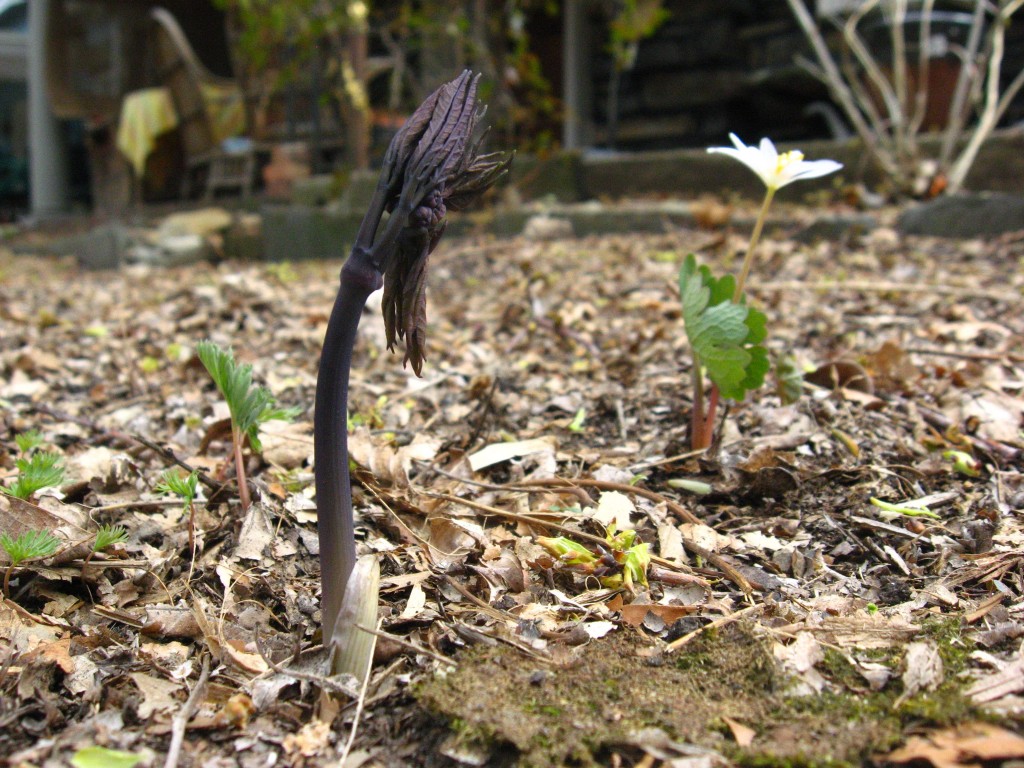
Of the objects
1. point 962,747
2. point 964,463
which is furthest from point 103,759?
point 964,463

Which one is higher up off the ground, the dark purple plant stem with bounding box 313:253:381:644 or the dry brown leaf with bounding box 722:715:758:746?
the dark purple plant stem with bounding box 313:253:381:644

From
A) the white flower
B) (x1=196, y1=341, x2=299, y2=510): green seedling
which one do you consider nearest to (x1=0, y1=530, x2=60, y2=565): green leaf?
(x1=196, y1=341, x2=299, y2=510): green seedling

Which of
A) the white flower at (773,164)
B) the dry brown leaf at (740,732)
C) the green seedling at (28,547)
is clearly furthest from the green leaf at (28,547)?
the white flower at (773,164)

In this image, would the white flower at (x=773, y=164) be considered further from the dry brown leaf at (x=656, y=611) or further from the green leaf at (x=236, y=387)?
the green leaf at (x=236, y=387)

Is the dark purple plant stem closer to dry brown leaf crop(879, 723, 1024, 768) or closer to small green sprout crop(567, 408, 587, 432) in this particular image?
dry brown leaf crop(879, 723, 1024, 768)

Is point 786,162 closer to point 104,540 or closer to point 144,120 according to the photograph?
point 104,540

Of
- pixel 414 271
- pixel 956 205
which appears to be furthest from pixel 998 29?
pixel 414 271

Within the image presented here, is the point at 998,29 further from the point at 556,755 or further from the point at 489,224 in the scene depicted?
the point at 556,755
